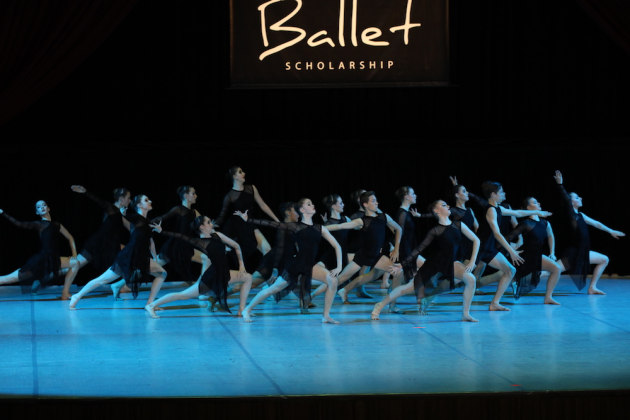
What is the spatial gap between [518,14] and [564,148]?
1703 millimetres

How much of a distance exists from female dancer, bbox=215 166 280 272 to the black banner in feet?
4.93

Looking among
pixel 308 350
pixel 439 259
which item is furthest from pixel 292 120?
pixel 308 350

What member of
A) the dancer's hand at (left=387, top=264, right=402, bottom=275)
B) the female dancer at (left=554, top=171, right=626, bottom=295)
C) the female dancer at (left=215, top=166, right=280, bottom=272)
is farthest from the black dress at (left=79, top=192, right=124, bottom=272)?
the female dancer at (left=554, top=171, right=626, bottom=295)

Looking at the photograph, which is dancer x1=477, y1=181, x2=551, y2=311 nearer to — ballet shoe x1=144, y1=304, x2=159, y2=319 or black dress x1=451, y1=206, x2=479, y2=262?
black dress x1=451, y1=206, x2=479, y2=262

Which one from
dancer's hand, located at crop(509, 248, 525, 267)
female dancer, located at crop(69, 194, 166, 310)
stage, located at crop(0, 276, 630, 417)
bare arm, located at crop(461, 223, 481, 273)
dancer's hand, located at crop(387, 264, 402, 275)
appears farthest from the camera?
female dancer, located at crop(69, 194, 166, 310)

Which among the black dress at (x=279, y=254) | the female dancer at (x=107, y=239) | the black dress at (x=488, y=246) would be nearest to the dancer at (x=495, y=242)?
the black dress at (x=488, y=246)

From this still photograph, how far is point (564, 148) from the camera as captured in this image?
11.8 metres

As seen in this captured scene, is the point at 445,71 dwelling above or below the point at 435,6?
below

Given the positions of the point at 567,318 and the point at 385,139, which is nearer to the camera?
the point at 567,318

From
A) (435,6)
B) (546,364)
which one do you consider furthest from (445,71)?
(546,364)

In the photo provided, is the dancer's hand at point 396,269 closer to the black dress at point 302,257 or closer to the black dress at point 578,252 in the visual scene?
the black dress at point 302,257

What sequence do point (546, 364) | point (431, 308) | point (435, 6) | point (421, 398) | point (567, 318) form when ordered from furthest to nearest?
point (435, 6)
point (431, 308)
point (567, 318)
point (546, 364)
point (421, 398)

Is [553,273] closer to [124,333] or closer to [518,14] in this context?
[518,14]

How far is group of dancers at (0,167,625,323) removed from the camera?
8641 mm
